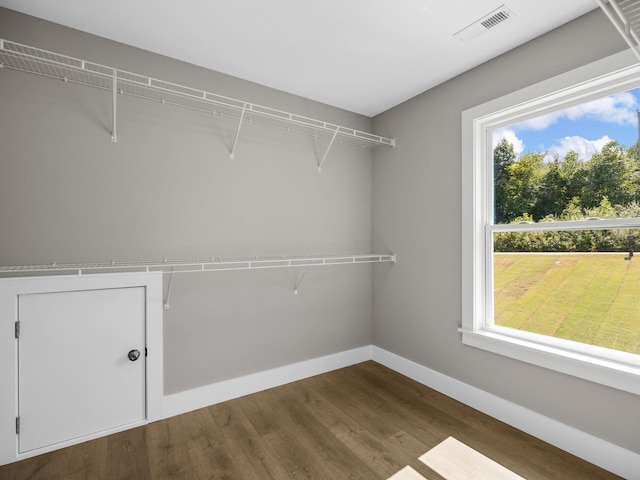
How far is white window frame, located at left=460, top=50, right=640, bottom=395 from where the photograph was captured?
5.52ft

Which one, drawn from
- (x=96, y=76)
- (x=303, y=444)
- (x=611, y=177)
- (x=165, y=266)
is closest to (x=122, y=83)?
(x=96, y=76)

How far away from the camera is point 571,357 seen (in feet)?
5.89

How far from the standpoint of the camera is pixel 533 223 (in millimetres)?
2076

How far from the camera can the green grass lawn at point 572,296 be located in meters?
1.73

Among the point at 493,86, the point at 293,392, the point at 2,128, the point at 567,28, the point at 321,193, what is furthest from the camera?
the point at 321,193

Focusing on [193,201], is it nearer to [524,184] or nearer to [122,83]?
[122,83]

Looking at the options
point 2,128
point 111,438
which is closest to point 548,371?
point 111,438

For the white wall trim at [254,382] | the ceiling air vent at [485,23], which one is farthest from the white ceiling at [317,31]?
the white wall trim at [254,382]

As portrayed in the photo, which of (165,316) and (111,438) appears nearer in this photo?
(111,438)

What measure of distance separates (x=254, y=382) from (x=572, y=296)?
7.16 ft

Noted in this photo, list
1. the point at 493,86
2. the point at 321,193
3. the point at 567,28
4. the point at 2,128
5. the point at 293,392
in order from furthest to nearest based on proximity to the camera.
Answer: the point at 321,193
the point at 293,392
the point at 493,86
the point at 567,28
the point at 2,128

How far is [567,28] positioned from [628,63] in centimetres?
40

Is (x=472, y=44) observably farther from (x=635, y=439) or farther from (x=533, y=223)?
(x=635, y=439)

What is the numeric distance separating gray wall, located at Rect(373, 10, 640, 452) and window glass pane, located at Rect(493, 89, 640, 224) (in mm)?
263
